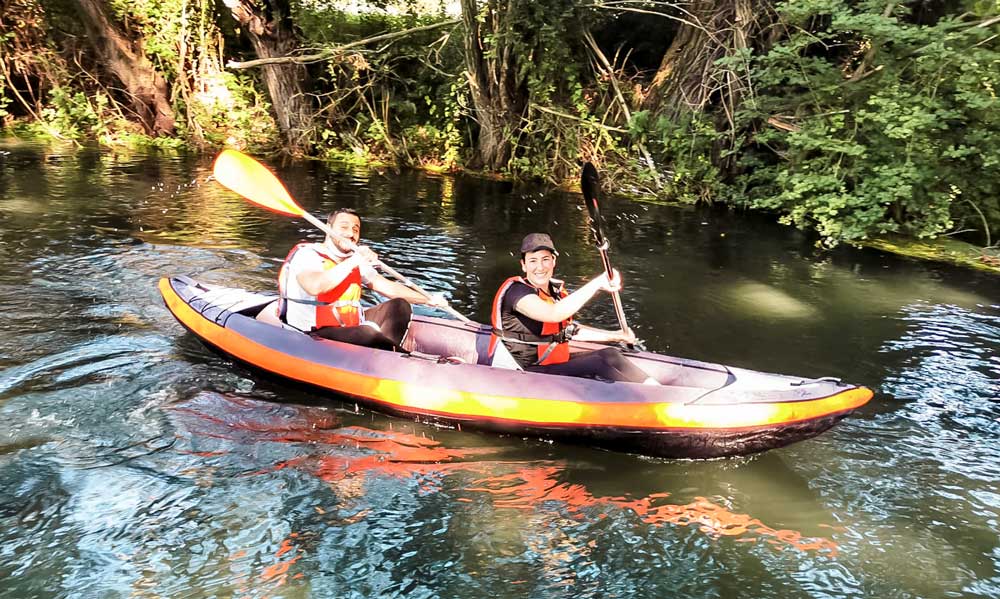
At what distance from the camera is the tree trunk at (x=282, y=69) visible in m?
11.8

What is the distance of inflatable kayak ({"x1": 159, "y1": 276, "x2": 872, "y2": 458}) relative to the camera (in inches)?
142

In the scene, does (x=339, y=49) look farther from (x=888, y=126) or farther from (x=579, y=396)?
(x=579, y=396)

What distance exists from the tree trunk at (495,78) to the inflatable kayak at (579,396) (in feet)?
24.1

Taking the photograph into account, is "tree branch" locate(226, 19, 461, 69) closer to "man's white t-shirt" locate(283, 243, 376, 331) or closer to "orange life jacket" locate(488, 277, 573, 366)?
"man's white t-shirt" locate(283, 243, 376, 331)

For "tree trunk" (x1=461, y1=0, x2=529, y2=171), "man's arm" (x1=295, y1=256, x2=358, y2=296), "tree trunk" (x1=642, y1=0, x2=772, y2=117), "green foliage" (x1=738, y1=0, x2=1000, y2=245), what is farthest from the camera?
"tree trunk" (x1=461, y1=0, x2=529, y2=171)

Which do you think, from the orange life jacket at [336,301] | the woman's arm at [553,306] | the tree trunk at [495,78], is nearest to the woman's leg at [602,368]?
the woman's arm at [553,306]

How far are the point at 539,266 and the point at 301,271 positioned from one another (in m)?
1.35

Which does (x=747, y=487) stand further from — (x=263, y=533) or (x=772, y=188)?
(x=772, y=188)

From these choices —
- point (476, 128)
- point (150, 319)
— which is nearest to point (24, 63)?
point (476, 128)

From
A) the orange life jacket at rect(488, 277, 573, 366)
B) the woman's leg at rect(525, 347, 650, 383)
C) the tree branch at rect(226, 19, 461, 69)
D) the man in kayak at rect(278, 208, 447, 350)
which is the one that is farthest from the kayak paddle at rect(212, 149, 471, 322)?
the tree branch at rect(226, 19, 461, 69)

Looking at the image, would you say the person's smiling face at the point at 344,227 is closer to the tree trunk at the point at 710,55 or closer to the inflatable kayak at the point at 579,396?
the inflatable kayak at the point at 579,396

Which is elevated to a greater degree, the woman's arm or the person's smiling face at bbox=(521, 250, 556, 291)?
the person's smiling face at bbox=(521, 250, 556, 291)

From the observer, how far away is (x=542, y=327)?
4051 millimetres

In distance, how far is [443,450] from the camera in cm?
392
